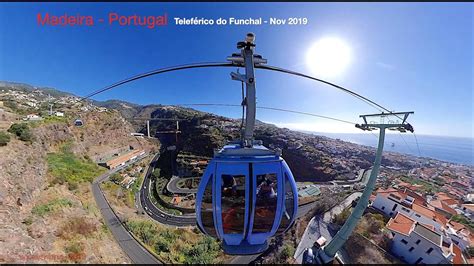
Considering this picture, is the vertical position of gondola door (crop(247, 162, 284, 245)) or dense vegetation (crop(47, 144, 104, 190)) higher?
gondola door (crop(247, 162, 284, 245))

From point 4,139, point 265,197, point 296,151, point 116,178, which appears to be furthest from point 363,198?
point 296,151

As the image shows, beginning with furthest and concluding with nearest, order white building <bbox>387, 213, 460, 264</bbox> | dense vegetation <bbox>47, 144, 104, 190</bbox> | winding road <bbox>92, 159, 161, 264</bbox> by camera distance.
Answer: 1. dense vegetation <bbox>47, 144, 104, 190</bbox>
2. winding road <bbox>92, 159, 161, 264</bbox>
3. white building <bbox>387, 213, 460, 264</bbox>

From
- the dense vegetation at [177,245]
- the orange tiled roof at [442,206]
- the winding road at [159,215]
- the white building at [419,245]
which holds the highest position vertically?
the white building at [419,245]

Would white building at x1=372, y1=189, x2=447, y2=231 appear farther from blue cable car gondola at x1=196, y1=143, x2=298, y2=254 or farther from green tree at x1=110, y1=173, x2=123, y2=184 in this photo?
green tree at x1=110, y1=173, x2=123, y2=184

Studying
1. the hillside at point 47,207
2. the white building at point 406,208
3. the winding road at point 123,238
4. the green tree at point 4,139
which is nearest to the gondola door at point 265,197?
the hillside at point 47,207

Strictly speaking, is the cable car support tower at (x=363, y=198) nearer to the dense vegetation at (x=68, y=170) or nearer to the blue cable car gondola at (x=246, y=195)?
the blue cable car gondola at (x=246, y=195)

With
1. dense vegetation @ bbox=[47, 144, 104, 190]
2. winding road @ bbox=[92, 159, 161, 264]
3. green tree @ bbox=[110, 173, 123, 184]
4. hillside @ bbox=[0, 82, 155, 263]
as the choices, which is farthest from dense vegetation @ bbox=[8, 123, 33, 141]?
green tree @ bbox=[110, 173, 123, 184]
